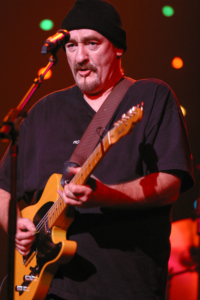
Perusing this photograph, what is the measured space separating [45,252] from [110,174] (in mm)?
481

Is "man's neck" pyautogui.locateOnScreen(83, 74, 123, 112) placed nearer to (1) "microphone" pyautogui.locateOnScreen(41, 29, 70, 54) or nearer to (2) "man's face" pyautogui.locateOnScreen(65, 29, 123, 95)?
(2) "man's face" pyautogui.locateOnScreen(65, 29, 123, 95)

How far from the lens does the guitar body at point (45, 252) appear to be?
63.4 inches

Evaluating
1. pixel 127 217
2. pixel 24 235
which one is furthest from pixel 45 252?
pixel 127 217

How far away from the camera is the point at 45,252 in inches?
67.1

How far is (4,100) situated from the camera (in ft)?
10.9

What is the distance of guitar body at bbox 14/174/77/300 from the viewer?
1611 millimetres

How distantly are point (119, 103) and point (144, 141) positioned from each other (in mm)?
255

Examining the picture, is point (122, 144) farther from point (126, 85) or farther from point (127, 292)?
point (127, 292)

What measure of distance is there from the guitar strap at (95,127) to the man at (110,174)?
4 cm

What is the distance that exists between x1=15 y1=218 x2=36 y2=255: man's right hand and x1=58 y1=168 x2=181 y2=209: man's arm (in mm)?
346

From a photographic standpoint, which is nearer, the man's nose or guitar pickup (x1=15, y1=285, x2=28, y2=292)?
guitar pickup (x1=15, y1=285, x2=28, y2=292)

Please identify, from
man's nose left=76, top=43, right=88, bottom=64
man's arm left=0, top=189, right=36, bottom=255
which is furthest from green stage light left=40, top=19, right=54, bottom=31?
man's arm left=0, top=189, right=36, bottom=255

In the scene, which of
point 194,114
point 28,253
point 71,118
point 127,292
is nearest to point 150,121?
point 71,118

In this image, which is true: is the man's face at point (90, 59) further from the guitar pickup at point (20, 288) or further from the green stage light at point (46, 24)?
the green stage light at point (46, 24)
